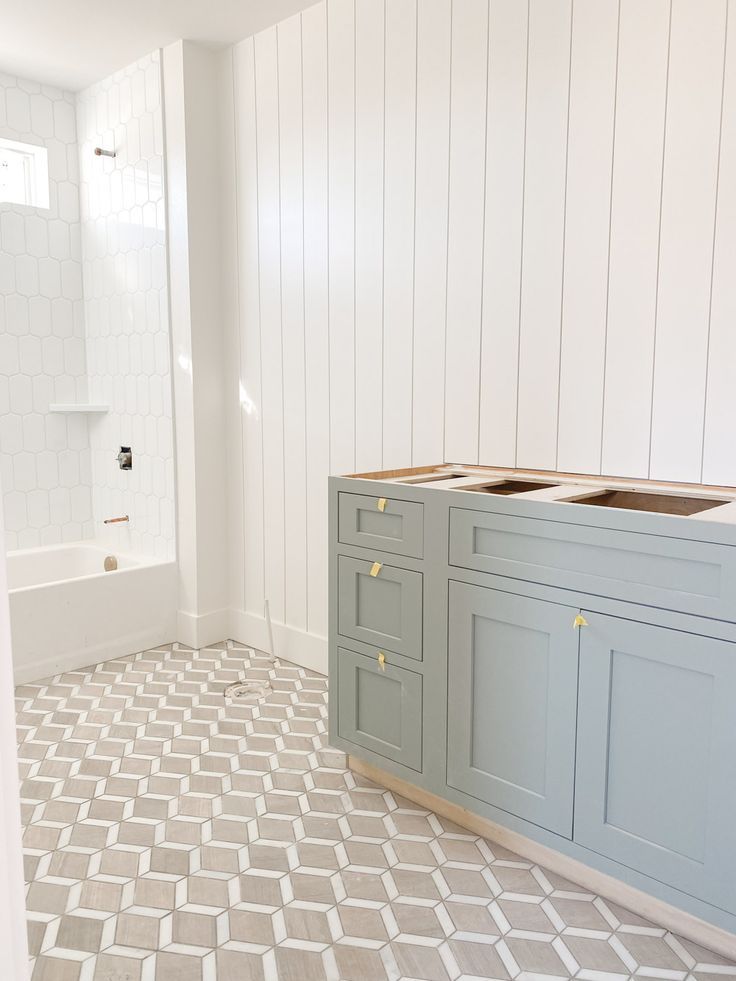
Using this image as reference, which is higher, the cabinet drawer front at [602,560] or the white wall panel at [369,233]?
the white wall panel at [369,233]

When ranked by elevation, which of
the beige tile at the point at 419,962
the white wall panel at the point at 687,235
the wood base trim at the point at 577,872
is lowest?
the beige tile at the point at 419,962

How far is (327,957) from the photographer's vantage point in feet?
5.18

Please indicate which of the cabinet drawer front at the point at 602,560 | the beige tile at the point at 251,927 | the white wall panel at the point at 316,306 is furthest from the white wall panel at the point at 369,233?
the beige tile at the point at 251,927

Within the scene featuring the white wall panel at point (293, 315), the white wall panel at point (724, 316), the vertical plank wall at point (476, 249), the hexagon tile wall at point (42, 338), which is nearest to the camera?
the white wall panel at point (724, 316)

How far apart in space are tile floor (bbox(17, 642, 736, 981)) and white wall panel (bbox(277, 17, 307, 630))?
74 cm

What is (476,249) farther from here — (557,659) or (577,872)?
(577,872)

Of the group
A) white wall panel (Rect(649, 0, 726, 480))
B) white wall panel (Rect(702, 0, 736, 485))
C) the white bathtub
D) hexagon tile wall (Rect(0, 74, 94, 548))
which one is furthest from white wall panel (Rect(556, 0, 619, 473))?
hexagon tile wall (Rect(0, 74, 94, 548))

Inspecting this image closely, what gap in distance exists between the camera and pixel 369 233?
109 inches

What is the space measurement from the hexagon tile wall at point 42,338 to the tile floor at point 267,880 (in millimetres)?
1534

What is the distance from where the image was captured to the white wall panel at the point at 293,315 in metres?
3.00

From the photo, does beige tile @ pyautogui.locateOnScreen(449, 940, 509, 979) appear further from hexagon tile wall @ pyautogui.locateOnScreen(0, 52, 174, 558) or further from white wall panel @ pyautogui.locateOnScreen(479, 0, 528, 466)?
hexagon tile wall @ pyautogui.locateOnScreen(0, 52, 174, 558)

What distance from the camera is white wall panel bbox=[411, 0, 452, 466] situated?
2496 millimetres

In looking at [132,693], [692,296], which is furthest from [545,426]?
[132,693]

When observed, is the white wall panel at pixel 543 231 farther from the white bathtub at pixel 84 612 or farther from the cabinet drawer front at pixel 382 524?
the white bathtub at pixel 84 612
